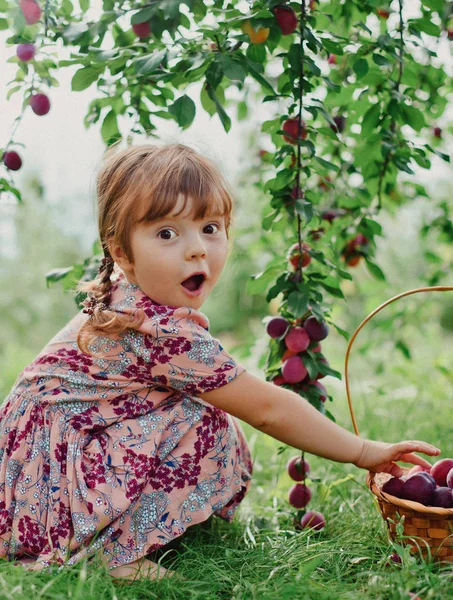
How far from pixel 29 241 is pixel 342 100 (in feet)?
14.9

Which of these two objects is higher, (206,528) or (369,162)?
(369,162)

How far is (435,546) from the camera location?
1.34m

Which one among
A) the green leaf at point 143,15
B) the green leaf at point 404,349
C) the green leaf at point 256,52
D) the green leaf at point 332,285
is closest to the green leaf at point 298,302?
the green leaf at point 332,285

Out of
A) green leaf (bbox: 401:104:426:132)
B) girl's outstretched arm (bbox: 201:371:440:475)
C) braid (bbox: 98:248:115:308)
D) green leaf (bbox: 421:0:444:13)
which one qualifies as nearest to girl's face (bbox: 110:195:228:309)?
A: braid (bbox: 98:248:115:308)

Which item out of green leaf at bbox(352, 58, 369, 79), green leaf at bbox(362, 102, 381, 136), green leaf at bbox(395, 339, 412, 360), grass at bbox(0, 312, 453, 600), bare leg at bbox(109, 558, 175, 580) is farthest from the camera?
green leaf at bbox(395, 339, 412, 360)

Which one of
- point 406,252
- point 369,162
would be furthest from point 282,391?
point 406,252

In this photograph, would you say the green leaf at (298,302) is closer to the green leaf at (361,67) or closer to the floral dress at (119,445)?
the floral dress at (119,445)

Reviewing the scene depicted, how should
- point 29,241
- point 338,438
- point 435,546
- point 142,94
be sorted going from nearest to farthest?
point 435,546 → point 338,438 → point 142,94 → point 29,241

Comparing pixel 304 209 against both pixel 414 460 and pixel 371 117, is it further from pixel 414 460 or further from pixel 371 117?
pixel 414 460

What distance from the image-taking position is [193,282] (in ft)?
4.92

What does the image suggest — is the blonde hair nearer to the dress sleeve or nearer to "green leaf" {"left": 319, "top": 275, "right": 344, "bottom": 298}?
the dress sleeve

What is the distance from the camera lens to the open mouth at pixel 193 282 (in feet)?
4.89

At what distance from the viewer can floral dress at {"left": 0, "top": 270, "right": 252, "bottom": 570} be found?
1.41 m

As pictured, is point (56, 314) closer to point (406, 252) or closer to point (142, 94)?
point (406, 252)
